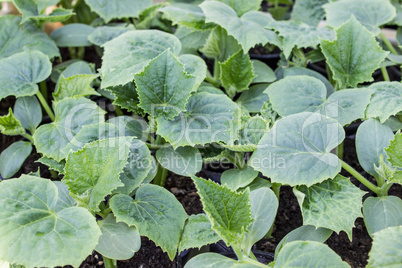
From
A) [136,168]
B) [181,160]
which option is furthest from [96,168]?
[181,160]

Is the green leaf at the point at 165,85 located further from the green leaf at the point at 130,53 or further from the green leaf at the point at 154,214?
the green leaf at the point at 154,214

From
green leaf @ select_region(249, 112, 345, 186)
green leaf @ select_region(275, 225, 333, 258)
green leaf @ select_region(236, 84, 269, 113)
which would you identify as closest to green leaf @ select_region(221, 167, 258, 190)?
green leaf @ select_region(249, 112, 345, 186)

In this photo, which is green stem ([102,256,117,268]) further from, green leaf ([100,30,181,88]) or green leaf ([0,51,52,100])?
green leaf ([0,51,52,100])

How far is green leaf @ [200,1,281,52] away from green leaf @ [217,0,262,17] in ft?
0.23

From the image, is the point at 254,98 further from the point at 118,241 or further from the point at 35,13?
the point at 35,13

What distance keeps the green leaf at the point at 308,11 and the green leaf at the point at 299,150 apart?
2.57 feet

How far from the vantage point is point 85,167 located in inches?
34.8

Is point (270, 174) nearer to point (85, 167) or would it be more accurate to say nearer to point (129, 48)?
point (85, 167)

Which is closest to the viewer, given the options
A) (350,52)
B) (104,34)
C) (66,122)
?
(66,122)

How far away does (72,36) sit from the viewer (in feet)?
5.03

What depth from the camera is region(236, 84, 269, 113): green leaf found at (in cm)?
127

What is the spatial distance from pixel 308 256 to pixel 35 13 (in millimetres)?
1281

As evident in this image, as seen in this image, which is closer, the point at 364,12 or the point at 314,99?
the point at 314,99

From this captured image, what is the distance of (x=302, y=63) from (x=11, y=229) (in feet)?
3.47
